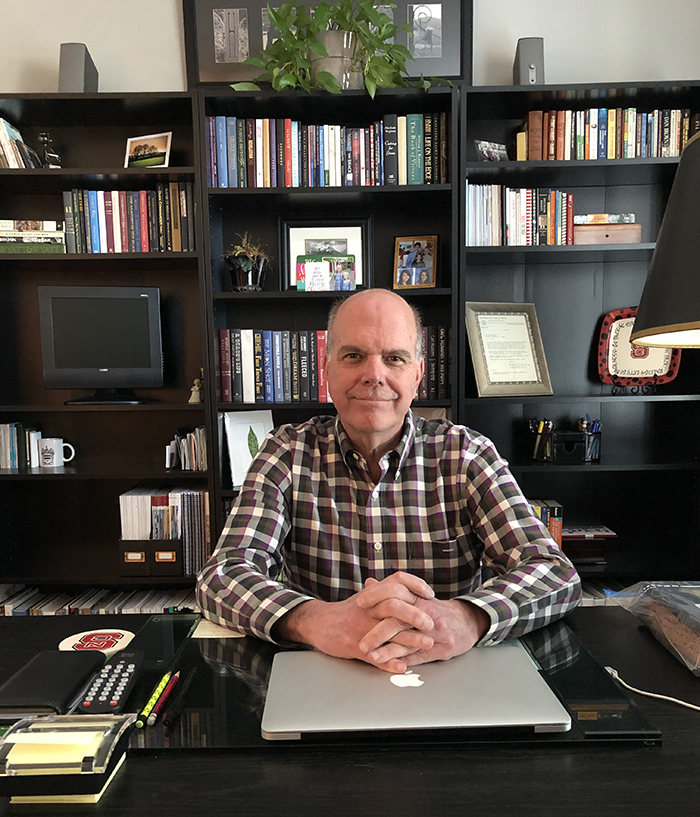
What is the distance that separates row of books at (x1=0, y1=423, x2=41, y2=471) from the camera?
2430 mm

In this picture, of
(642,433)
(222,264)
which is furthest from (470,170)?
(642,433)

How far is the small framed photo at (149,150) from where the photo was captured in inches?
93.6

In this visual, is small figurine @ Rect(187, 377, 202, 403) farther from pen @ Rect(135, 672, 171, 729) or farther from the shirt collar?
pen @ Rect(135, 672, 171, 729)

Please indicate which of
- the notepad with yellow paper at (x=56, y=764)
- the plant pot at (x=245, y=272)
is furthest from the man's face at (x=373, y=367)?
the plant pot at (x=245, y=272)

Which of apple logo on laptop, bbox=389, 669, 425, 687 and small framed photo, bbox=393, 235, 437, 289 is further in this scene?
small framed photo, bbox=393, 235, 437, 289

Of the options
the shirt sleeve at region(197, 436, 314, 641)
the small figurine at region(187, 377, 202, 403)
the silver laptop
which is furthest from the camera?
the small figurine at region(187, 377, 202, 403)

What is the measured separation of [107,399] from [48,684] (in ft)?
6.06

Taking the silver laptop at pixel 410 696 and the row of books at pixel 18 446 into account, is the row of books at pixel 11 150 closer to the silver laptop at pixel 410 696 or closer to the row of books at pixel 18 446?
the row of books at pixel 18 446

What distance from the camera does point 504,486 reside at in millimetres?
1271

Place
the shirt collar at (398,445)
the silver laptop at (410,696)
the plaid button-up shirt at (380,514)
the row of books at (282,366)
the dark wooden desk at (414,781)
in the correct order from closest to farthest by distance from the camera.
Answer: the dark wooden desk at (414,781)
the silver laptop at (410,696)
the plaid button-up shirt at (380,514)
the shirt collar at (398,445)
the row of books at (282,366)

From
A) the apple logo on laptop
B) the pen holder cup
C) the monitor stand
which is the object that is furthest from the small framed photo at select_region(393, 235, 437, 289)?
the apple logo on laptop

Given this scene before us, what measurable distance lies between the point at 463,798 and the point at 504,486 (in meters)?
0.77

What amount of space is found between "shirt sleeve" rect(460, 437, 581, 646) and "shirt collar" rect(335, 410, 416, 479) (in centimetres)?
13

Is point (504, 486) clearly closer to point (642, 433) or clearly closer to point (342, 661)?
point (342, 661)
